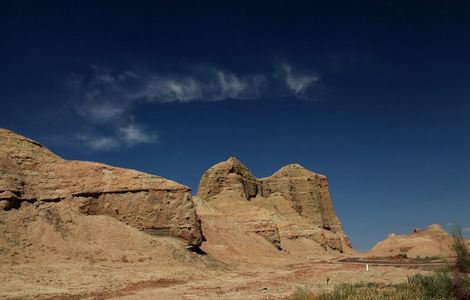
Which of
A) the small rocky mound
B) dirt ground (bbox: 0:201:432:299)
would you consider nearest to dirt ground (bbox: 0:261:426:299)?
A: dirt ground (bbox: 0:201:432:299)

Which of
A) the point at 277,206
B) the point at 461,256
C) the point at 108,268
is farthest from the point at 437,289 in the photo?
the point at 277,206

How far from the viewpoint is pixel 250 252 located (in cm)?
5491

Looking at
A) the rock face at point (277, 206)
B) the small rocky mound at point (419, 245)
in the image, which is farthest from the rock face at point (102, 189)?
the small rocky mound at point (419, 245)

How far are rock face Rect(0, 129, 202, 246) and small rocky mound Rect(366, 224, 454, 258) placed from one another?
4950 centimetres

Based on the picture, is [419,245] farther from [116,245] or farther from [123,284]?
[123,284]

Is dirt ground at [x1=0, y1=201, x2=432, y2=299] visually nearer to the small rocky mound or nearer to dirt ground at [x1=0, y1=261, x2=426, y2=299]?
dirt ground at [x1=0, y1=261, x2=426, y2=299]

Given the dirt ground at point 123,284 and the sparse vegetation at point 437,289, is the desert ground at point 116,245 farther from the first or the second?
the sparse vegetation at point 437,289

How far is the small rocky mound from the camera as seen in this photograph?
8817cm

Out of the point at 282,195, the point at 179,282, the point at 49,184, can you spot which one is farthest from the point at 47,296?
the point at 282,195

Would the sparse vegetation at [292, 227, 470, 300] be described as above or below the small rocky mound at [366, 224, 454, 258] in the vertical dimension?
below

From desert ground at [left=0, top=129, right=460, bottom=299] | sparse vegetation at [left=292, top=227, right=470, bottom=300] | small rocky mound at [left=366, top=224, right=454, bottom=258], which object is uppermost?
small rocky mound at [left=366, top=224, right=454, bottom=258]

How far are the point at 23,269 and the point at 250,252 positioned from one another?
34503 millimetres

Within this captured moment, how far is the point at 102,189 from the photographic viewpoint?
119ft

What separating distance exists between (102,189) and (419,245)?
8085 centimetres
